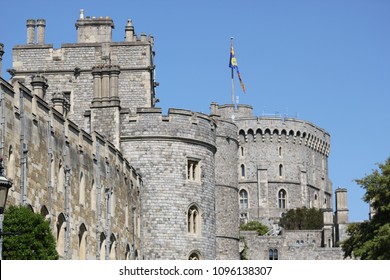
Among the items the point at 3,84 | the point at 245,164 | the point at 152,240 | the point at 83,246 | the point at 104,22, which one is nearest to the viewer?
the point at 3,84

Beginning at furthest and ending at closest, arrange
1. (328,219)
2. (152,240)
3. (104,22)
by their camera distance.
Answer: (328,219), (104,22), (152,240)

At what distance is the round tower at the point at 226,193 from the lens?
59.3 meters

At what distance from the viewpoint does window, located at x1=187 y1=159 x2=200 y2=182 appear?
161 feet

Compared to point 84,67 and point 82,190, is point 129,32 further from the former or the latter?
point 82,190

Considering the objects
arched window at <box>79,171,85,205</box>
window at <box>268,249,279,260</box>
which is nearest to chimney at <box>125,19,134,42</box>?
arched window at <box>79,171,85,205</box>

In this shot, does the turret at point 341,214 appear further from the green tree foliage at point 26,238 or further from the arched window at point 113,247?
the green tree foliage at point 26,238

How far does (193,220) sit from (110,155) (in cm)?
767

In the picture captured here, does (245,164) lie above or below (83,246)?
above

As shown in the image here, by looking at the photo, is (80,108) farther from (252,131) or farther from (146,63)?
(252,131)

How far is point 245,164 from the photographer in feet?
423

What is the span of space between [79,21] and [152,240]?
15942 millimetres

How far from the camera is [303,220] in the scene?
386ft
